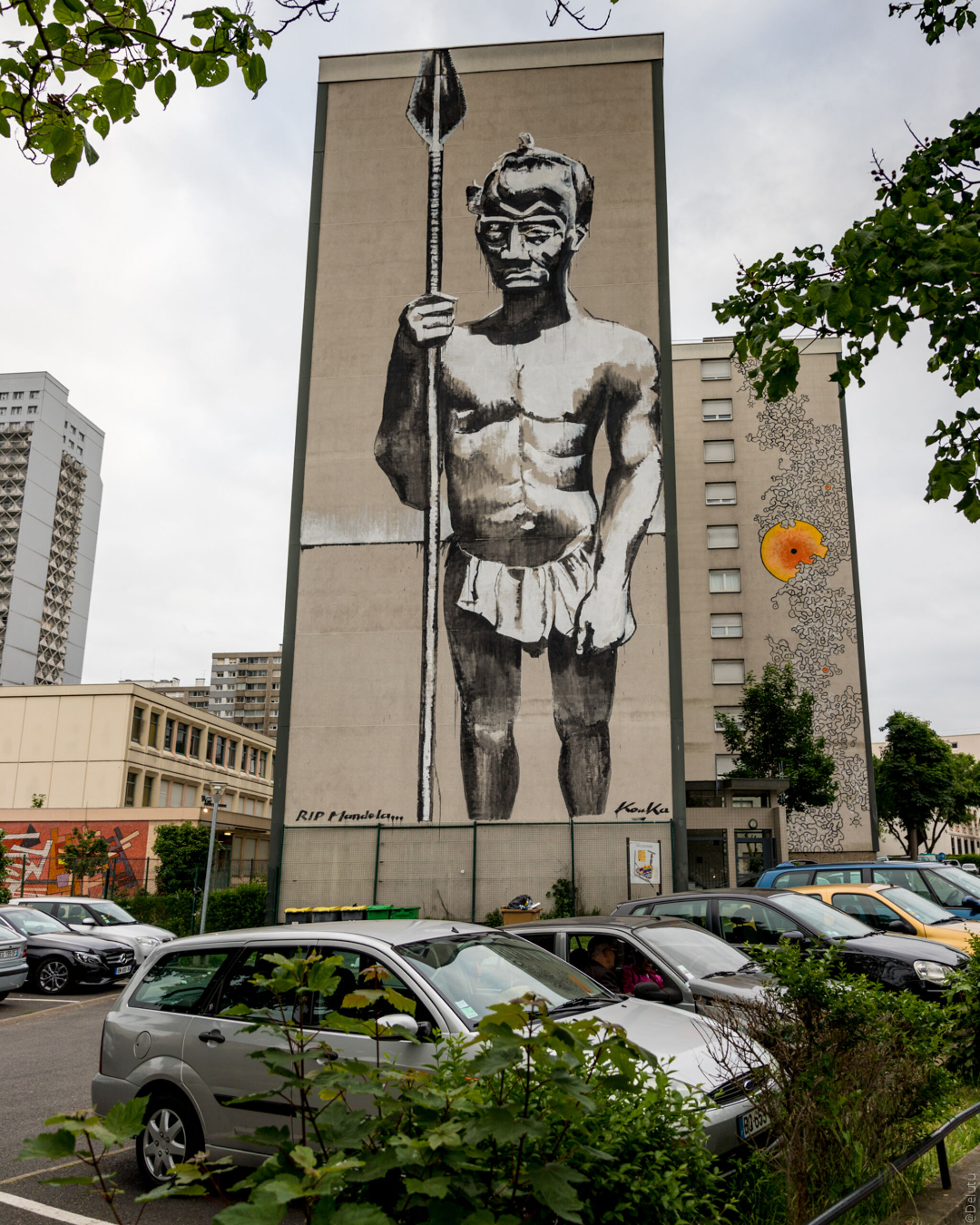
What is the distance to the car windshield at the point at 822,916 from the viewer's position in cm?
1031

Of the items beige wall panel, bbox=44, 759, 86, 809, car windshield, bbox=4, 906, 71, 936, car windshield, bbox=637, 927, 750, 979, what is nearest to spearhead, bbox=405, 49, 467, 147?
car windshield, bbox=4, 906, 71, 936

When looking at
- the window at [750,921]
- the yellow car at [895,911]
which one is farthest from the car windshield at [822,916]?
the yellow car at [895,911]

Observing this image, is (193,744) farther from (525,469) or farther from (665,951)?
(665,951)

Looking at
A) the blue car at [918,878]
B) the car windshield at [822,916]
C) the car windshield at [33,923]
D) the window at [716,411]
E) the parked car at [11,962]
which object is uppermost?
the window at [716,411]

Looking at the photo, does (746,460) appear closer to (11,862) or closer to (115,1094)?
(11,862)

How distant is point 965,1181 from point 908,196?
576 centimetres

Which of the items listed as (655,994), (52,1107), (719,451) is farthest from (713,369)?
(52,1107)

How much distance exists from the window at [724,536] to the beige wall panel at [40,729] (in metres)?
36.6

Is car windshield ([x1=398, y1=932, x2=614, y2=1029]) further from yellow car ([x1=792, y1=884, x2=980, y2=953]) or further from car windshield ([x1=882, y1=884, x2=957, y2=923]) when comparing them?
car windshield ([x1=882, y1=884, x2=957, y2=923])

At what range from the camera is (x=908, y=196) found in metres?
6.49

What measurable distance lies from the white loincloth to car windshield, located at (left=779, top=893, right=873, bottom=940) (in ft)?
55.9

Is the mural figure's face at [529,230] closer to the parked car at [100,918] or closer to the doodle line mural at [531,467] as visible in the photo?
the doodle line mural at [531,467]

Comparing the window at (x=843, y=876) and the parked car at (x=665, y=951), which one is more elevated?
the window at (x=843, y=876)

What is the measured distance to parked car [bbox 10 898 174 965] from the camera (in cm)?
2072
